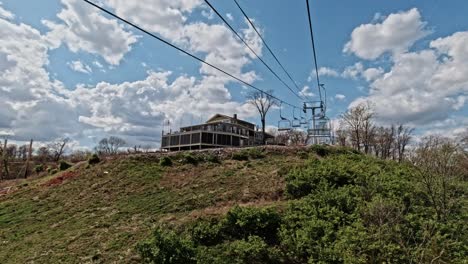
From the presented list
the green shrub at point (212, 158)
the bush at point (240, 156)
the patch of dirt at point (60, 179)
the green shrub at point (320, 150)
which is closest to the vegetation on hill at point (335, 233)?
the bush at point (240, 156)

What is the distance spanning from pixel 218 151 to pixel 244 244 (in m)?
11.7

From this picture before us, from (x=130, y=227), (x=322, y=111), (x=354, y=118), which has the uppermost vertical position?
(x=354, y=118)

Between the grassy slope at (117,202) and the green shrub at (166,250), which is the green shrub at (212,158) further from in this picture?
the green shrub at (166,250)

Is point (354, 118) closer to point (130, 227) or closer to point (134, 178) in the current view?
point (134, 178)

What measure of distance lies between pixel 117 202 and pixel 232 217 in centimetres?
655

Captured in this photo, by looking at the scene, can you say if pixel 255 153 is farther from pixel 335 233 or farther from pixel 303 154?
pixel 335 233

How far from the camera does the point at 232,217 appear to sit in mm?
8570

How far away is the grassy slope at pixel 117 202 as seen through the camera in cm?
913

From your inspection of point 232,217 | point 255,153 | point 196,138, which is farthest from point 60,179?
point 196,138

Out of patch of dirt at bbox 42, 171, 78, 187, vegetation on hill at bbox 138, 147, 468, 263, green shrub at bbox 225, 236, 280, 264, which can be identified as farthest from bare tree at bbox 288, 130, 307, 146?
green shrub at bbox 225, 236, 280, 264

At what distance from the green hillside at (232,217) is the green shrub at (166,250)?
25 millimetres

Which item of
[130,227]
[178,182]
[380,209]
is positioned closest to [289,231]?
[380,209]

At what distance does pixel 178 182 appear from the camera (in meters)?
14.7

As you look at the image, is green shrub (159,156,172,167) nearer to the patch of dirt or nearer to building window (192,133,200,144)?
the patch of dirt
